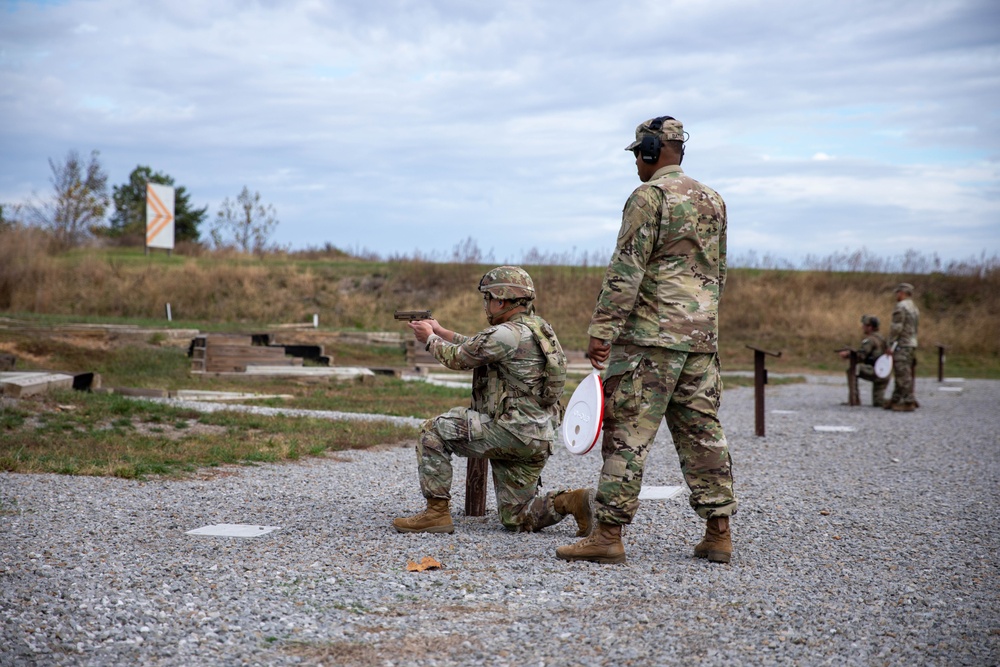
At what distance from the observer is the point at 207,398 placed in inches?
564

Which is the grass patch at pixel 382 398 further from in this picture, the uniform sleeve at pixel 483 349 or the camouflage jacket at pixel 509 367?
the uniform sleeve at pixel 483 349

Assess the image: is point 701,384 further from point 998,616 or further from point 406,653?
point 406,653

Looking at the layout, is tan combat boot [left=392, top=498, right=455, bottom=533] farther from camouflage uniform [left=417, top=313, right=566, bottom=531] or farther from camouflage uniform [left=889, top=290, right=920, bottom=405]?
camouflage uniform [left=889, top=290, right=920, bottom=405]

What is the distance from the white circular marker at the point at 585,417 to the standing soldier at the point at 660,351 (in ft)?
0.36

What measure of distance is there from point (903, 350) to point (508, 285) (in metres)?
13.4

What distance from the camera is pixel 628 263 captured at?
5.11 m

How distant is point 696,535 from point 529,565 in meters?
1.52

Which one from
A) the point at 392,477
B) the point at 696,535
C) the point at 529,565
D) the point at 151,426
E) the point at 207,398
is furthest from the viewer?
the point at 207,398

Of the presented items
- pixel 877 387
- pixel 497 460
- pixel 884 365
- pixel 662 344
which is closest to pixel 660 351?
pixel 662 344

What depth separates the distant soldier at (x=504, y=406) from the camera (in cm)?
569

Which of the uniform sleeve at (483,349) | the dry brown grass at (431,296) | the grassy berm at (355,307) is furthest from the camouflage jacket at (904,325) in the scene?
the uniform sleeve at (483,349)

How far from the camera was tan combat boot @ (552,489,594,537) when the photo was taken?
5793 millimetres

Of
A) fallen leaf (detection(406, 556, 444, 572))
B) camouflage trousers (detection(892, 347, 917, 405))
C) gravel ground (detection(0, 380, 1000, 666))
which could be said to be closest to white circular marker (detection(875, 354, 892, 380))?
camouflage trousers (detection(892, 347, 917, 405))

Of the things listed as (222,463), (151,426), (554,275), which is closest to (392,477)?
(222,463)
